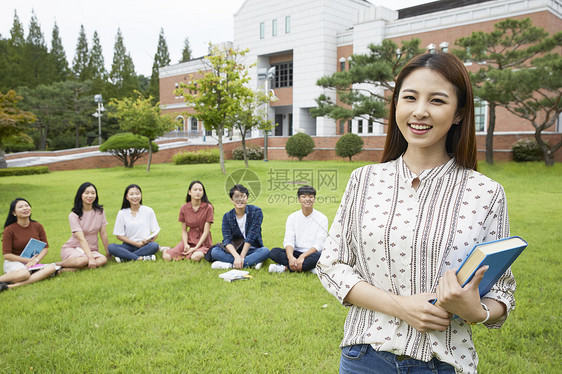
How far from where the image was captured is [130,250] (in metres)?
5.73

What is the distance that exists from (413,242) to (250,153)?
79.8 feet

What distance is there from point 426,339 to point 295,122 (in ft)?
96.2

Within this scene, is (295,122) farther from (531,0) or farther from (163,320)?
(163,320)

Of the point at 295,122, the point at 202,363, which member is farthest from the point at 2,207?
the point at 295,122

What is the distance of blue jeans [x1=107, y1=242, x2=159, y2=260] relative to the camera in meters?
5.54

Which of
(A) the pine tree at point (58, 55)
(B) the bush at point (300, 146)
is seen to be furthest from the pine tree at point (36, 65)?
(B) the bush at point (300, 146)

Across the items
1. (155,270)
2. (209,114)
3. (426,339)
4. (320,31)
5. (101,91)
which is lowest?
(155,270)

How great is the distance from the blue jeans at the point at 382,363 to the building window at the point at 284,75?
30767 mm

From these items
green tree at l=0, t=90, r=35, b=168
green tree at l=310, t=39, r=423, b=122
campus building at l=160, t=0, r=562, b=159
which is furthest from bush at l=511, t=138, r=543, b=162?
green tree at l=0, t=90, r=35, b=168

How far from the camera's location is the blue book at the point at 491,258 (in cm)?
104

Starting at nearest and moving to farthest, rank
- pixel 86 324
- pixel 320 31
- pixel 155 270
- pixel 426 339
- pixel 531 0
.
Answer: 1. pixel 426 339
2. pixel 86 324
3. pixel 155 270
4. pixel 531 0
5. pixel 320 31

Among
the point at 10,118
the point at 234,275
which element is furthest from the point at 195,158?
the point at 234,275

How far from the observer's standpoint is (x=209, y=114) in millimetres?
14852

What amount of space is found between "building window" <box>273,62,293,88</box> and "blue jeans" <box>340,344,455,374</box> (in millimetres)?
30767
